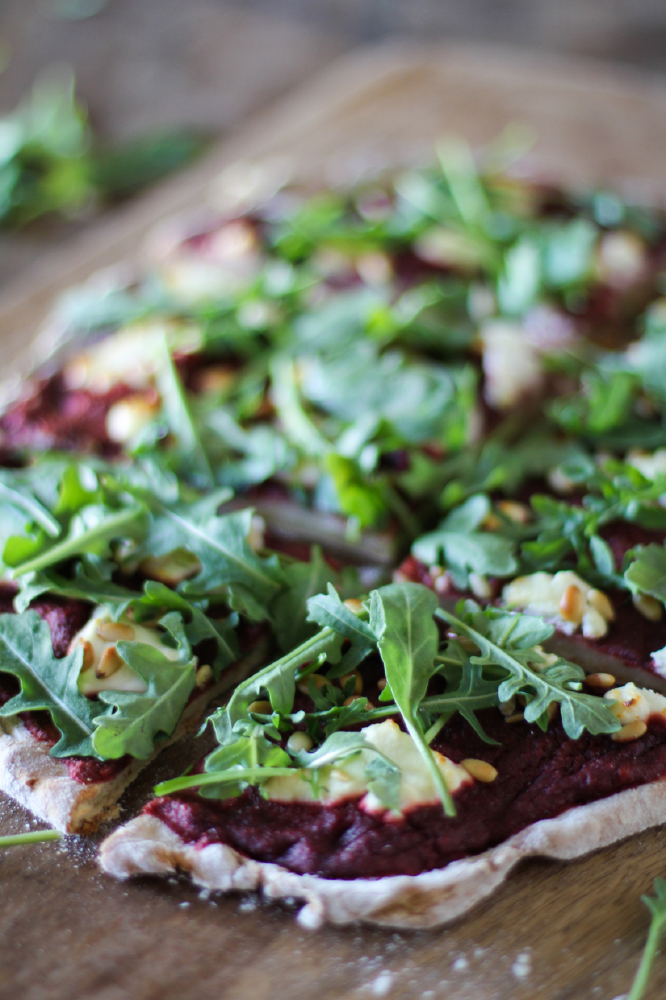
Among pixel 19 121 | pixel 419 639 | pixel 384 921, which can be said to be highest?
pixel 19 121

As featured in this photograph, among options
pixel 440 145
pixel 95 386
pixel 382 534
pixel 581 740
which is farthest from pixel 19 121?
pixel 581 740

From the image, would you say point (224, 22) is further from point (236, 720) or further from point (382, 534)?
point (236, 720)

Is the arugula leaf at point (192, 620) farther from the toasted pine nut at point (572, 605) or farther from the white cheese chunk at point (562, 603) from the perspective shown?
the toasted pine nut at point (572, 605)

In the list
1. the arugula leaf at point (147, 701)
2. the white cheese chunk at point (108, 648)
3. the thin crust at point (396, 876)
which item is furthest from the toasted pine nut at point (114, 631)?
the thin crust at point (396, 876)

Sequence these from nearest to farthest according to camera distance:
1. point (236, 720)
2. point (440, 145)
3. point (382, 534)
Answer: point (236, 720), point (382, 534), point (440, 145)

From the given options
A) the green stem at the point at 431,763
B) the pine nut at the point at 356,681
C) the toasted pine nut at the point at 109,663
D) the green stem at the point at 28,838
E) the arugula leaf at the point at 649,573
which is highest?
the toasted pine nut at the point at 109,663
